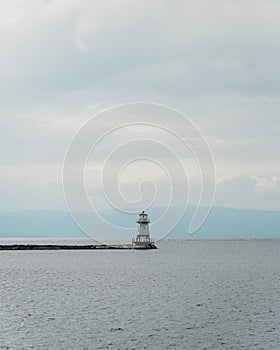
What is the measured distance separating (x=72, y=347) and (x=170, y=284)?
125ft

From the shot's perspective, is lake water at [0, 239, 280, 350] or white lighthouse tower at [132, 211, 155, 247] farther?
white lighthouse tower at [132, 211, 155, 247]

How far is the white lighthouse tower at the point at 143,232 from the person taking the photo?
452 ft

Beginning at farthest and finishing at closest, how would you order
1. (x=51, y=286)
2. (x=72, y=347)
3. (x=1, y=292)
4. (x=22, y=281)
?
(x=22, y=281) < (x=51, y=286) < (x=1, y=292) < (x=72, y=347)

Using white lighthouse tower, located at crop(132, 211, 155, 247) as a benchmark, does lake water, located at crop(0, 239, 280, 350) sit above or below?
below

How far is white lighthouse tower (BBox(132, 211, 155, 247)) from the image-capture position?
13788cm

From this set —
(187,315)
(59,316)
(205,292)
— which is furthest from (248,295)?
(59,316)

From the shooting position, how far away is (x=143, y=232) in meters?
144

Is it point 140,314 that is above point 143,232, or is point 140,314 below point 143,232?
below

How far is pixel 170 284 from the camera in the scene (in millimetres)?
70625

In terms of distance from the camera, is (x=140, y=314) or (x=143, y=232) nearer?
(x=140, y=314)

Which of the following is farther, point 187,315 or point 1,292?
point 1,292

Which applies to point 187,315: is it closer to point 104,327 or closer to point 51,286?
point 104,327

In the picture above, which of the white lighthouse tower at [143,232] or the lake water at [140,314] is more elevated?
the white lighthouse tower at [143,232]

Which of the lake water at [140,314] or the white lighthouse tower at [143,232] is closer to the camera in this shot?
the lake water at [140,314]
